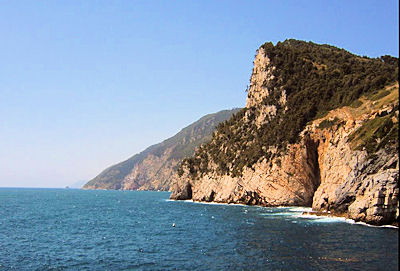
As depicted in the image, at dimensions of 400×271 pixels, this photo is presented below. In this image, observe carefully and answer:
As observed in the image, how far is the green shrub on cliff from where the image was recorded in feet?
321

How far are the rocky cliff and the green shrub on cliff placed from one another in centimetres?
35

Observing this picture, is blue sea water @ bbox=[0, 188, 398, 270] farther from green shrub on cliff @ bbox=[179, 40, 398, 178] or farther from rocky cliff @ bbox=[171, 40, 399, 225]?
green shrub on cliff @ bbox=[179, 40, 398, 178]

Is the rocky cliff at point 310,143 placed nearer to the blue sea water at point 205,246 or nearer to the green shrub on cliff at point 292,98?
the green shrub on cliff at point 292,98

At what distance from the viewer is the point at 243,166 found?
359 ft

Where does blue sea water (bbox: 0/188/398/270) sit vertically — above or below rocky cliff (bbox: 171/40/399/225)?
below

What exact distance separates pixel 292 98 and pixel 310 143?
25.0 m

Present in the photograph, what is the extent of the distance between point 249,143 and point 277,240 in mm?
76050

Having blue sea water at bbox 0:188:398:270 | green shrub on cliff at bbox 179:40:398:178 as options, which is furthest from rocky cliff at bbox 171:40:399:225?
blue sea water at bbox 0:188:398:270

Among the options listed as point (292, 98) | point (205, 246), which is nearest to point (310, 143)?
point (292, 98)

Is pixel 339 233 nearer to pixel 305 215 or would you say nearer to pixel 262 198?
pixel 305 215

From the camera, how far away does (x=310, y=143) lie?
92.6m

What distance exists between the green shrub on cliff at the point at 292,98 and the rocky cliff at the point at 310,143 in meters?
0.35

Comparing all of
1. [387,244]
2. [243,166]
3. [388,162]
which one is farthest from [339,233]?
[243,166]

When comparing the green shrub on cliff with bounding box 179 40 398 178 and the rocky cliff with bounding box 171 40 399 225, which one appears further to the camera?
the green shrub on cliff with bounding box 179 40 398 178
